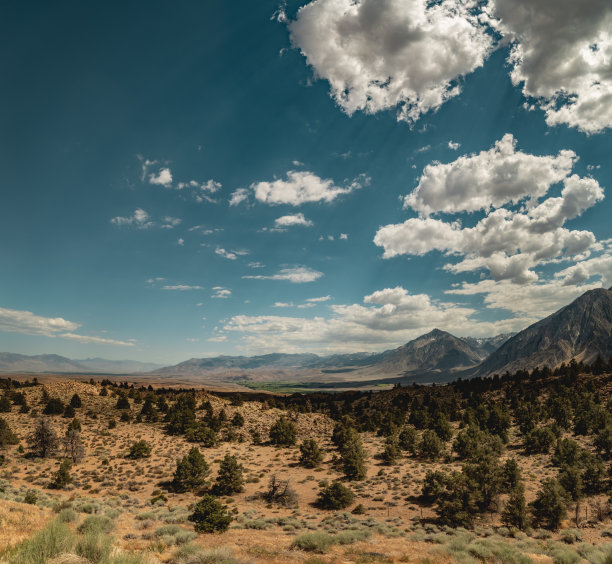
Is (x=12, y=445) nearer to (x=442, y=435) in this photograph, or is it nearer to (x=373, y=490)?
(x=373, y=490)

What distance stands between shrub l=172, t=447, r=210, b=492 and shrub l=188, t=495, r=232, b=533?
1713 cm

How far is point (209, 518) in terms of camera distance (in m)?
23.0

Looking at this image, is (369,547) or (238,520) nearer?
(369,547)

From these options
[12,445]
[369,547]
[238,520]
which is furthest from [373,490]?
[12,445]

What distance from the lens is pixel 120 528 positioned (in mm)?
20484

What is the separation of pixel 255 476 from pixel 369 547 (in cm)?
3266

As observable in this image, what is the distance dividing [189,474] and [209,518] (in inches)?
797

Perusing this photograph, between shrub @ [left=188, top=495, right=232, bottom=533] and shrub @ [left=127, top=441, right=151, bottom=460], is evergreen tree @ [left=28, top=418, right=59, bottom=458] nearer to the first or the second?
shrub @ [left=127, top=441, right=151, bottom=460]

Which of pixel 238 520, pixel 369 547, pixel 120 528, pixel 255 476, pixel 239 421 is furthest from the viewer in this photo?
pixel 239 421

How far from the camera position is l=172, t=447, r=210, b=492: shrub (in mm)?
39531

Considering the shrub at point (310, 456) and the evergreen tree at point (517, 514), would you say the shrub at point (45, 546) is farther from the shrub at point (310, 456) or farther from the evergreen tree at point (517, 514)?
the shrub at point (310, 456)

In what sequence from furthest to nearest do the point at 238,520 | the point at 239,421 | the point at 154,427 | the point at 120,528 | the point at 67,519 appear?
the point at 239,421 < the point at 154,427 < the point at 238,520 < the point at 120,528 < the point at 67,519

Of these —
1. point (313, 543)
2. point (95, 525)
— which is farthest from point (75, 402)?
point (313, 543)

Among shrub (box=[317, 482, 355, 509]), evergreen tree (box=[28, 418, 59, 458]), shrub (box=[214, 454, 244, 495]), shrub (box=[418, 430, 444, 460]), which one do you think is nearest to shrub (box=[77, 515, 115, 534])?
shrub (box=[214, 454, 244, 495])
